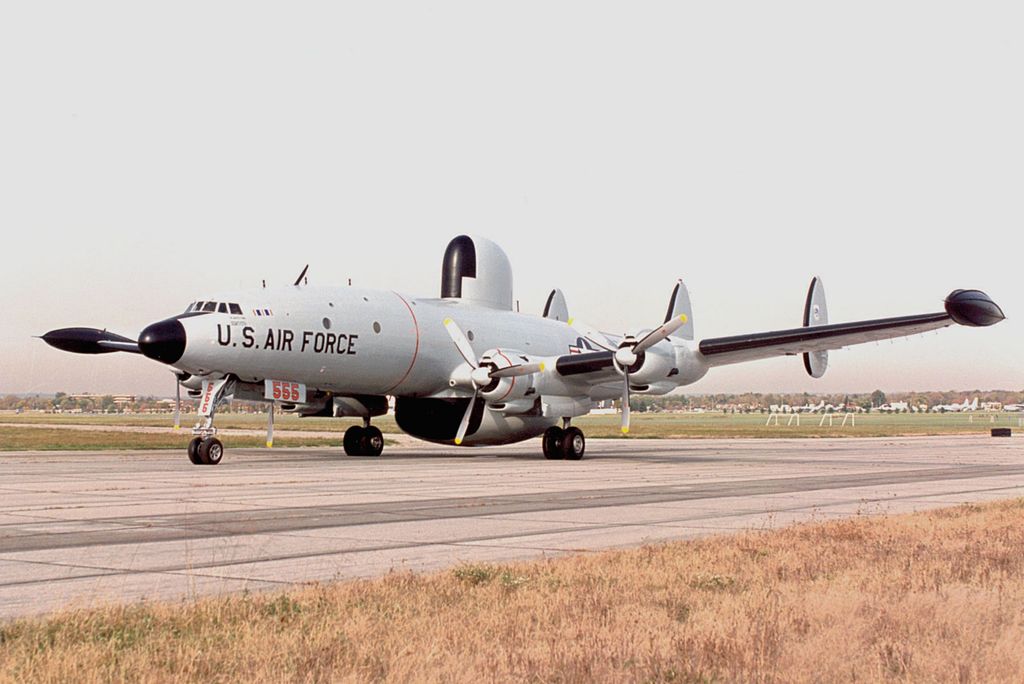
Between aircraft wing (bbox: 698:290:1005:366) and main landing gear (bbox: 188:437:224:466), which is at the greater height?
A: aircraft wing (bbox: 698:290:1005:366)

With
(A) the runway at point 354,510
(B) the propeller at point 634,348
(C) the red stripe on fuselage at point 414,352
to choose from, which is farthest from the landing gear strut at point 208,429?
(B) the propeller at point 634,348

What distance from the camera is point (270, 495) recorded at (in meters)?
19.2

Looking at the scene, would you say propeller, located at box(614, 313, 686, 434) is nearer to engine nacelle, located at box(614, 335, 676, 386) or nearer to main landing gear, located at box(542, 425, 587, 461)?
engine nacelle, located at box(614, 335, 676, 386)

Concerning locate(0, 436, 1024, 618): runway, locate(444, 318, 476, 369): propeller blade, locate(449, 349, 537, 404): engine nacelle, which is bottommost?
locate(0, 436, 1024, 618): runway

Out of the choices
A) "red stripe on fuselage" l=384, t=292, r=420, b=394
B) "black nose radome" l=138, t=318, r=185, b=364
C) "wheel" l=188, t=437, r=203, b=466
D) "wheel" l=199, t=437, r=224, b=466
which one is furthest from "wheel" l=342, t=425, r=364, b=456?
A: "black nose radome" l=138, t=318, r=185, b=364

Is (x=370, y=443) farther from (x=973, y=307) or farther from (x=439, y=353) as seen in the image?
(x=973, y=307)

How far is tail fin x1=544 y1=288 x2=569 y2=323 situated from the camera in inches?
1855

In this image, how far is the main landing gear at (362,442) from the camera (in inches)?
1411

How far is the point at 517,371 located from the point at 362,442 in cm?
655

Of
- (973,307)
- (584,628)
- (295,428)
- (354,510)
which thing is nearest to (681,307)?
(973,307)

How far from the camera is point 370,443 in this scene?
119ft

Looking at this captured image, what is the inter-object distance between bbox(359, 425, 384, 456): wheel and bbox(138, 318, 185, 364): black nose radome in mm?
9373

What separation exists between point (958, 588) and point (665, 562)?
2.76 meters

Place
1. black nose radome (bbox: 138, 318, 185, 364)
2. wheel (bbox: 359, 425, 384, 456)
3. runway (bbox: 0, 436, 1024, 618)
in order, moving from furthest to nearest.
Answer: wheel (bbox: 359, 425, 384, 456), black nose radome (bbox: 138, 318, 185, 364), runway (bbox: 0, 436, 1024, 618)
